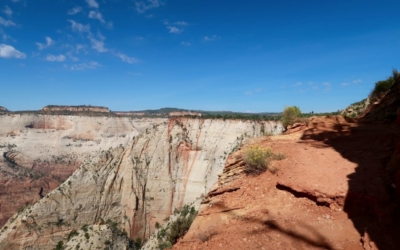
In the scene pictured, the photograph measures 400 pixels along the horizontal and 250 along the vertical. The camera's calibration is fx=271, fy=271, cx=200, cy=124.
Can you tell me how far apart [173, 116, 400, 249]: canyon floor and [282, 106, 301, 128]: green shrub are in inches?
196

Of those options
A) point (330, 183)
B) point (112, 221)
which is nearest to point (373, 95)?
point (330, 183)

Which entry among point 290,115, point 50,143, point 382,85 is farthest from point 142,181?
point 50,143

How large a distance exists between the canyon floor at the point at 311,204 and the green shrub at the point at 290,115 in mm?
4974

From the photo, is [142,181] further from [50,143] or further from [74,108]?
[74,108]

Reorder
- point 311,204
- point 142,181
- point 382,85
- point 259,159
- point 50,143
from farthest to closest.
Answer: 1. point 50,143
2. point 142,181
3. point 382,85
4. point 259,159
5. point 311,204

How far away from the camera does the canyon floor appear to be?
5543 millimetres

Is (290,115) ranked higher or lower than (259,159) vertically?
higher

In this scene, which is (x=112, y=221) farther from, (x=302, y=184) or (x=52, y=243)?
(x=302, y=184)

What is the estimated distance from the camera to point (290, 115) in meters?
15.1

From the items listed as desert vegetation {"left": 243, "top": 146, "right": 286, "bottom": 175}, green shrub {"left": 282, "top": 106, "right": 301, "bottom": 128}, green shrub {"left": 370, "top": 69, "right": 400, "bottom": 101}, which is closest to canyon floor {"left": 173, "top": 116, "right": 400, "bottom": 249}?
desert vegetation {"left": 243, "top": 146, "right": 286, "bottom": 175}

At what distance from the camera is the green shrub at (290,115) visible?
14.9 meters

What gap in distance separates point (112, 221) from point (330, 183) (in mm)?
39765

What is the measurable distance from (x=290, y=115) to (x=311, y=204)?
9076mm

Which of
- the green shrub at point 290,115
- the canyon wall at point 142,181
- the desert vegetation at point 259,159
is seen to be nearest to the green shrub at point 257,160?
the desert vegetation at point 259,159
